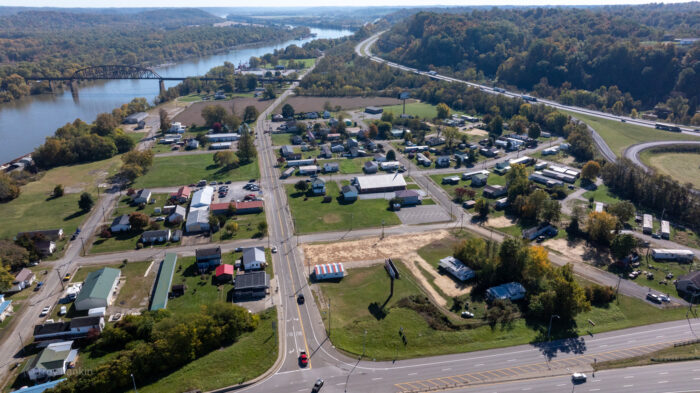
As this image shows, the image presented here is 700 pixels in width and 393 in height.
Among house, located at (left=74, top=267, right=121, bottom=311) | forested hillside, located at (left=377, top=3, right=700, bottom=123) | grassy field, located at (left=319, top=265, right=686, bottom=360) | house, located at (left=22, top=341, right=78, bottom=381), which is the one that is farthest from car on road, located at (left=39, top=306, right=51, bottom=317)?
forested hillside, located at (left=377, top=3, right=700, bottom=123)

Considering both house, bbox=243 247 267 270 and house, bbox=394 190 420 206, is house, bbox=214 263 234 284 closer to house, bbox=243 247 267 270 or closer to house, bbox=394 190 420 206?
house, bbox=243 247 267 270

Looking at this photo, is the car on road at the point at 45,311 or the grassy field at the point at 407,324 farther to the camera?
the car on road at the point at 45,311

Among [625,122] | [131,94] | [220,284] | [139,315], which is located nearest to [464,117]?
[625,122]

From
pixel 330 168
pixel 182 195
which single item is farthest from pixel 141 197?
pixel 330 168

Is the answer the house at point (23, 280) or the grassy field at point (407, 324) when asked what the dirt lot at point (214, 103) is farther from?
the grassy field at point (407, 324)

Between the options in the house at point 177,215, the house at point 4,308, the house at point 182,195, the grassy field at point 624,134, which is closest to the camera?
the house at point 4,308

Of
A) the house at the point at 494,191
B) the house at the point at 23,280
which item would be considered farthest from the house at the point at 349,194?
the house at the point at 23,280

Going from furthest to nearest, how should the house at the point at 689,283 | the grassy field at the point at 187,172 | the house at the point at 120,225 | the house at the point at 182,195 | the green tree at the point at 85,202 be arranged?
the grassy field at the point at 187,172
the house at the point at 182,195
the green tree at the point at 85,202
the house at the point at 120,225
the house at the point at 689,283

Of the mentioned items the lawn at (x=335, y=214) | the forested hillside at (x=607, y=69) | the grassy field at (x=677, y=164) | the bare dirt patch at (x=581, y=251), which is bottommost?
the bare dirt patch at (x=581, y=251)
